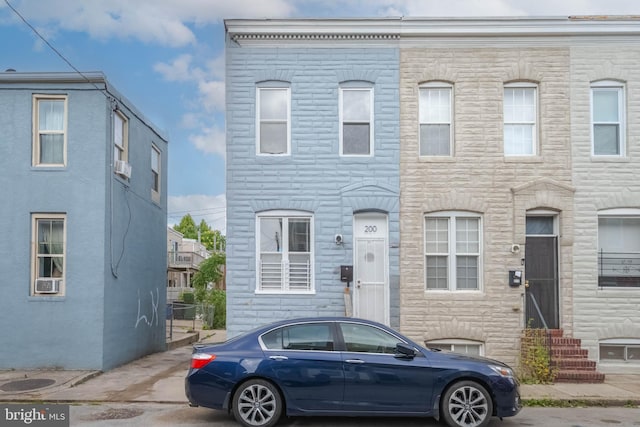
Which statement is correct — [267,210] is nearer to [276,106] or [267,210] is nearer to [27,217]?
[276,106]

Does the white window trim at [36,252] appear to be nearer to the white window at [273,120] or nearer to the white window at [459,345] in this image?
the white window at [273,120]

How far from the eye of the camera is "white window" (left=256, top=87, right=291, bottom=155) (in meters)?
13.1

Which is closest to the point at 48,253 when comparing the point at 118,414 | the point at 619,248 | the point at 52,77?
the point at 52,77

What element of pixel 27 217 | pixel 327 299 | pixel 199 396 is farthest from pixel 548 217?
pixel 27 217

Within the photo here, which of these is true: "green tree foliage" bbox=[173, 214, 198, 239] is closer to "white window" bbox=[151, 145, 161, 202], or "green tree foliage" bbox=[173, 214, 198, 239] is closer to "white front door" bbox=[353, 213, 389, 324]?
"white window" bbox=[151, 145, 161, 202]

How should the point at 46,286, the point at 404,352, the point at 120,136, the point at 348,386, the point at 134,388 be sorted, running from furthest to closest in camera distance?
the point at 120,136
the point at 46,286
the point at 134,388
the point at 404,352
the point at 348,386

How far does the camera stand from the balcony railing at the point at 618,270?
13.0m

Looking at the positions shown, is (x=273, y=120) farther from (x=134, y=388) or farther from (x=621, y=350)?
(x=621, y=350)

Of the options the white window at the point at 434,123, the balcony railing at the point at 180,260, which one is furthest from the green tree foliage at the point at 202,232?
the white window at the point at 434,123

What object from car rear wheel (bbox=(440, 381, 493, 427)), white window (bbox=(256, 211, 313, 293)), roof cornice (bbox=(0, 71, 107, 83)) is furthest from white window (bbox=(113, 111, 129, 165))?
car rear wheel (bbox=(440, 381, 493, 427))

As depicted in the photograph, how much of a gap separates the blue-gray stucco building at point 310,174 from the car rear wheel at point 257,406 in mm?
4596

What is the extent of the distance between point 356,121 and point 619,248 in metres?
6.35

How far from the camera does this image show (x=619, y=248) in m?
13.1

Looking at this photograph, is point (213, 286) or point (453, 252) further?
point (213, 286)
